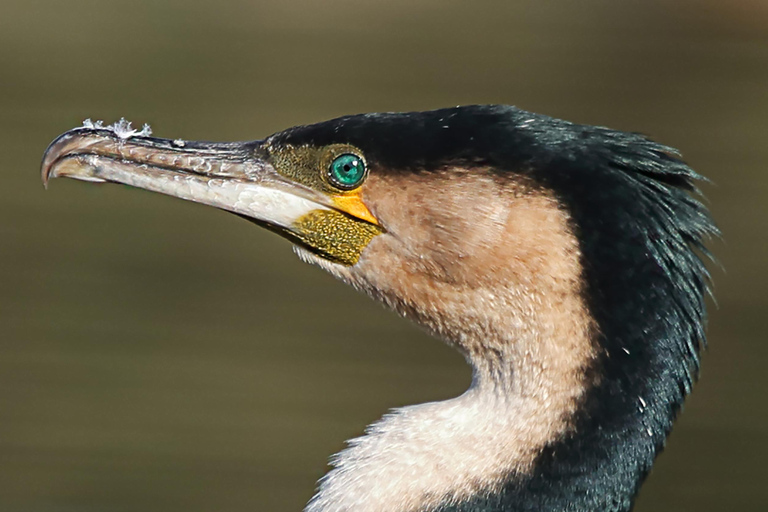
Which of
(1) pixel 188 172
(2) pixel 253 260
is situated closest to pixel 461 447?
(1) pixel 188 172

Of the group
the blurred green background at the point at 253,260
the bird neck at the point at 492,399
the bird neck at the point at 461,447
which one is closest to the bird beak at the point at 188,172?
the bird neck at the point at 492,399

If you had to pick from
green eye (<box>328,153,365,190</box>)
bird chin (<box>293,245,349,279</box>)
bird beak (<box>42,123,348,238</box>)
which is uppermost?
bird beak (<box>42,123,348,238</box>)

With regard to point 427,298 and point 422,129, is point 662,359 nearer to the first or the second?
point 427,298

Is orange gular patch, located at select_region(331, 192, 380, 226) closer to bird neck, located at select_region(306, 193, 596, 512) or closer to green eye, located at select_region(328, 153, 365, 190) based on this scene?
green eye, located at select_region(328, 153, 365, 190)

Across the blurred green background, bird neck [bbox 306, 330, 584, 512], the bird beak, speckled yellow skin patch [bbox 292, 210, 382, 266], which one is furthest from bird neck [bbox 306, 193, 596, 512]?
the blurred green background

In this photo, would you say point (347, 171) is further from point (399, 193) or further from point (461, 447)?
point (461, 447)

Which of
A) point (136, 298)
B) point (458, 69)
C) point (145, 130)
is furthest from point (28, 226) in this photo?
point (145, 130)

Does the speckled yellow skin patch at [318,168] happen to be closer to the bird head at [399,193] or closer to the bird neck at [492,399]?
Answer: the bird head at [399,193]
